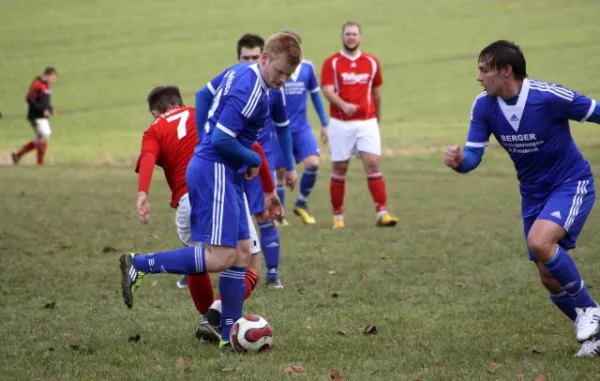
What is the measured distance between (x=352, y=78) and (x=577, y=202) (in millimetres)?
7323

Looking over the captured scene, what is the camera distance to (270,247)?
32.2 ft

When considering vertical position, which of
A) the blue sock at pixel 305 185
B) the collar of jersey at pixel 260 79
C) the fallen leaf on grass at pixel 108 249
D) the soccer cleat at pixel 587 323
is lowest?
the blue sock at pixel 305 185

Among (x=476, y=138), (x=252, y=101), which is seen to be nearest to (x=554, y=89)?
(x=476, y=138)

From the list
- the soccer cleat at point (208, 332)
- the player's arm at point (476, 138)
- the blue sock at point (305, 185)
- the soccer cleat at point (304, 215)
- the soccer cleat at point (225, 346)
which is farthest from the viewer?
the blue sock at point (305, 185)

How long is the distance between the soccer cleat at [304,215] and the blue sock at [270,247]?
4594 mm

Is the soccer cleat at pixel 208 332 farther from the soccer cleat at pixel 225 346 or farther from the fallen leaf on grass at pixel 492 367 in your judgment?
the fallen leaf on grass at pixel 492 367

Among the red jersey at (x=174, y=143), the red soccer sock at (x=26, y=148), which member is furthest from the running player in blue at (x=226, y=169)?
the red soccer sock at (x=26, y=148)

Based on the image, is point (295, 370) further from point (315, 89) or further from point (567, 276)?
point (315, 89)

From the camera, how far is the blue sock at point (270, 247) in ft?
32.1

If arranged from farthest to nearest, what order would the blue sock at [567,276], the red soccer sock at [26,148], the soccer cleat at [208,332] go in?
the red soccer sock at [26,148], the soccer cleat at [208,332], the blue sock at [567,276]

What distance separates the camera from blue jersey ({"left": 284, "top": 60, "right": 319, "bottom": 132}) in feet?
45.6

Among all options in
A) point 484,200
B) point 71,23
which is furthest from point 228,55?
point 484,200

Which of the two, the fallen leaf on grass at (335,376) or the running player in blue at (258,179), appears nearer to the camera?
the fallen leaf on grass at (335,376)

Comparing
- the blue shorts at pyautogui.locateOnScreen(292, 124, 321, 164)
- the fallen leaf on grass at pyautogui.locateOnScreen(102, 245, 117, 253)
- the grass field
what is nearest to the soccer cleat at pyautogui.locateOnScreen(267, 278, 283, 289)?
the grass field
